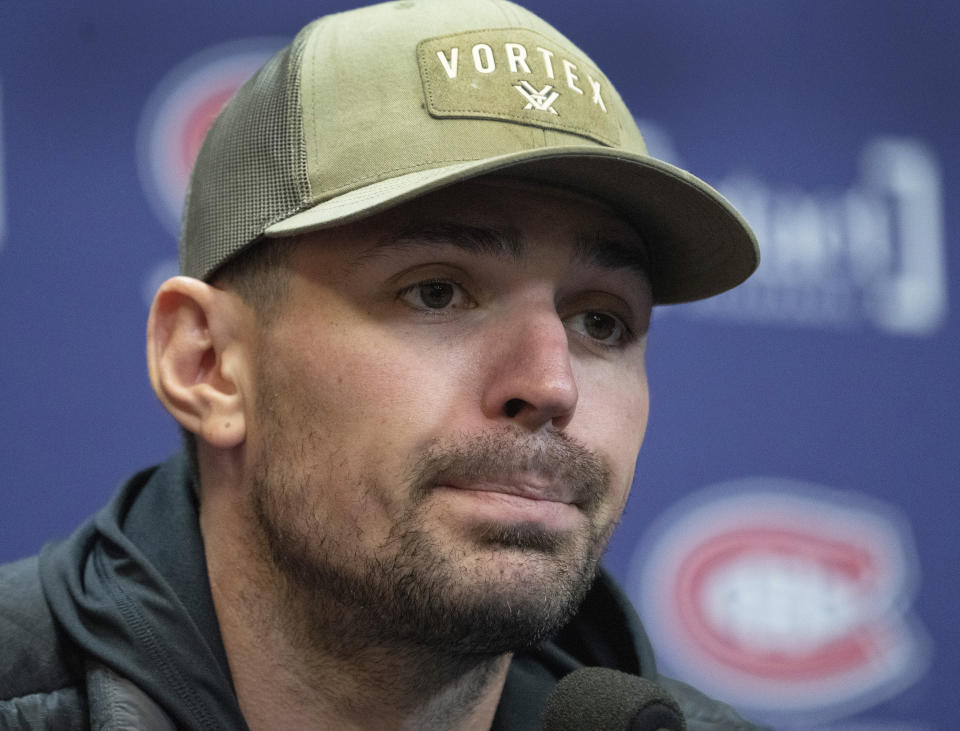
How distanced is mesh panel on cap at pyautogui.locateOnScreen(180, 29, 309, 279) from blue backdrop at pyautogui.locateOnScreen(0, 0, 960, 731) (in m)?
0.48

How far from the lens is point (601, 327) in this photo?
3.56 feet

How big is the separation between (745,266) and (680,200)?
144 mm

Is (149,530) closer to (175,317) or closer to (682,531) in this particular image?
(175,317)

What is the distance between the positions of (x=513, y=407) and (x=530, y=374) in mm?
36

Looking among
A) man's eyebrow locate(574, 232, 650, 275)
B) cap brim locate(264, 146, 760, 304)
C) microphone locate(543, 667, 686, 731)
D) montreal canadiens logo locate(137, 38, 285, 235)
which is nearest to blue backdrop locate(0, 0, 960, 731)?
montreal canadiens logo locate(137, 38, 285, 235)

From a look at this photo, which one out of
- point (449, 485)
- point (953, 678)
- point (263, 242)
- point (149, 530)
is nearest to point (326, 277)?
point (263, 242)

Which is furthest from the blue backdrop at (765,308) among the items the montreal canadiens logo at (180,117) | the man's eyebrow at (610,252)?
the man's eyebrow at (610,252)

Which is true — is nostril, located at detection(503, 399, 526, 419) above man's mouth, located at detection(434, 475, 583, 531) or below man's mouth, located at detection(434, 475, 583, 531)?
above

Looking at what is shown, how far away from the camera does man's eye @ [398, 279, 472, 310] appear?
38.6 inches

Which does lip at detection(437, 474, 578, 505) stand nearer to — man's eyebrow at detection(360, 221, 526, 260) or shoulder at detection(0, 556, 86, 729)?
man's eyebrow at detection(360, 221, 526, 260)

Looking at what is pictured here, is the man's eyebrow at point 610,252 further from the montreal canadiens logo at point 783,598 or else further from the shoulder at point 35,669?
the montreal canadiens logo at point 783,598

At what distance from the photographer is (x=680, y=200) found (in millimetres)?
1049

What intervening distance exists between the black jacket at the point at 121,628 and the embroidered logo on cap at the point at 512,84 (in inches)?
18.5

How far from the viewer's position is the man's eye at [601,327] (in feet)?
3.46
